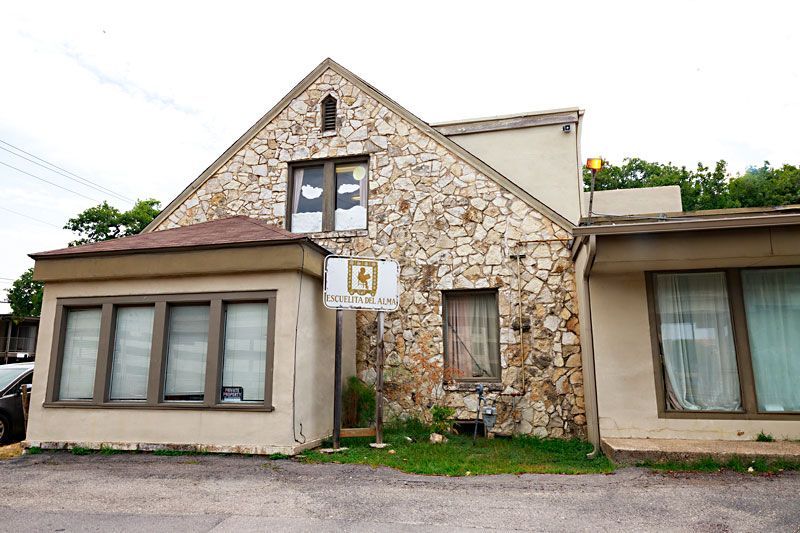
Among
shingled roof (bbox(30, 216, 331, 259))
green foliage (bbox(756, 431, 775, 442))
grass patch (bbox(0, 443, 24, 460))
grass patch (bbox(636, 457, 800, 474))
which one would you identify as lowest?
grass patch (bbox(0, 443, 24, 460))

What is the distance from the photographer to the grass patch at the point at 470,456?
20.6 feet

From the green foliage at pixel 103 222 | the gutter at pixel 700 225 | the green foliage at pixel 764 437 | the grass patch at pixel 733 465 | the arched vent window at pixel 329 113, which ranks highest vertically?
the green foliage at pixel 103 222

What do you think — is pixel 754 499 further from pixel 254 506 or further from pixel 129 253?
pixel 129 253

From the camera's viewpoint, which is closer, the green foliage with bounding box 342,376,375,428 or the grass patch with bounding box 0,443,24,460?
the grass patch with bounding box 0,443,24,460

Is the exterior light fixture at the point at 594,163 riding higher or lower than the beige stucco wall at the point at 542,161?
lower

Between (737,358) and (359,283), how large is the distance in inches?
209

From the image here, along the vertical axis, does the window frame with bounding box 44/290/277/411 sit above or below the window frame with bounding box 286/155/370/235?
below

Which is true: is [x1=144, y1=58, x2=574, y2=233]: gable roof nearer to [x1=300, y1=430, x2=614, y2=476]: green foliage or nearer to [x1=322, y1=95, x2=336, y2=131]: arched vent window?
[x1=322, y1=95, x2=336, y2=131]: arched vent window

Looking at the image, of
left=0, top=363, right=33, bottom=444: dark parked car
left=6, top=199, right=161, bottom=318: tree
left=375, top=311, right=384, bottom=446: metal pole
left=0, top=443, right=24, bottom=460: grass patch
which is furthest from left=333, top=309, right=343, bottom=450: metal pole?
left=6, top=199, right=161, bottom=318: tree

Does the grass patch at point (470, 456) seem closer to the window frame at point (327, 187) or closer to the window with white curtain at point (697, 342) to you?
the window with white curtain at point (697, 342)

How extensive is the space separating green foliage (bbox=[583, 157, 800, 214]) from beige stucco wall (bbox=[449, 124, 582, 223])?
21931 mm

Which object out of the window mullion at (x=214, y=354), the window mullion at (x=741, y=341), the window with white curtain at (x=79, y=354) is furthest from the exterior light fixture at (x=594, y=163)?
the window with white curtain at (x=79, y=354)

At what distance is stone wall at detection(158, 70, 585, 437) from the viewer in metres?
8.86

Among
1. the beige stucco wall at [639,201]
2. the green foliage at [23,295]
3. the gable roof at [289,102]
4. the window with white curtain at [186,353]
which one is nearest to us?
the window with white curtain at [186,353]
